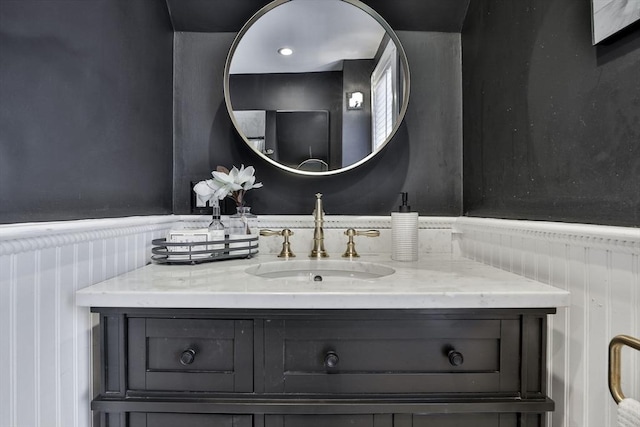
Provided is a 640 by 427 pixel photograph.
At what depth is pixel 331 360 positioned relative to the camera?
0.73 meters

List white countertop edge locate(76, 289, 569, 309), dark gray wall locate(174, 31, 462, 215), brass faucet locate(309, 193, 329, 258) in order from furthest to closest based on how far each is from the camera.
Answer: dark gray wall locate(174, 31, 462, 215) < brass faucet locate(309, 193, 329, 258) < white countertop edge locate(76, 289, 569, 309)

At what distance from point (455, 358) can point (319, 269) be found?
558mm

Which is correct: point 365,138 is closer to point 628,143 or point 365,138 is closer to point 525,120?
point 525,120

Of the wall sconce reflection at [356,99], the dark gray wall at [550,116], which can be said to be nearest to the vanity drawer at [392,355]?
the dark gray wall at [550,116]

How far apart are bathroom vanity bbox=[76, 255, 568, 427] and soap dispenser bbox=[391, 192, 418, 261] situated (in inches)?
16.9

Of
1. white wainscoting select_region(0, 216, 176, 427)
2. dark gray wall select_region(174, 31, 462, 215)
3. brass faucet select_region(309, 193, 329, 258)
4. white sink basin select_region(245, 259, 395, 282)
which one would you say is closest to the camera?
white wainscoting select_region(0, 216, 176, 427)

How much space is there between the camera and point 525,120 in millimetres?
993

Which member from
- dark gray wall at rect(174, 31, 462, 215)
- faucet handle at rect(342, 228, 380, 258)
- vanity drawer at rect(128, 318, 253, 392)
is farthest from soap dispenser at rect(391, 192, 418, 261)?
vanity drawer at rect(128, 318, 253, 392)

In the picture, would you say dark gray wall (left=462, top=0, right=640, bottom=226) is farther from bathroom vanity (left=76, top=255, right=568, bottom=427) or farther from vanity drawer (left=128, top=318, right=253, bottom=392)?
vanity drawer (left=128, top=318, right=253, bottom=392)

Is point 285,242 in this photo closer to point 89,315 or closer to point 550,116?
point 89,315

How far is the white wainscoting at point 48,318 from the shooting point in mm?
619

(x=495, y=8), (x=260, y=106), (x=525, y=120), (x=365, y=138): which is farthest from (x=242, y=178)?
(x=495, y=8)

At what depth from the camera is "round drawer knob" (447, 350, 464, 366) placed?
2.39 ft

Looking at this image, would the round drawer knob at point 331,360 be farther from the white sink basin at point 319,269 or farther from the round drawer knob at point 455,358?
the white sink basin at point 319,269
